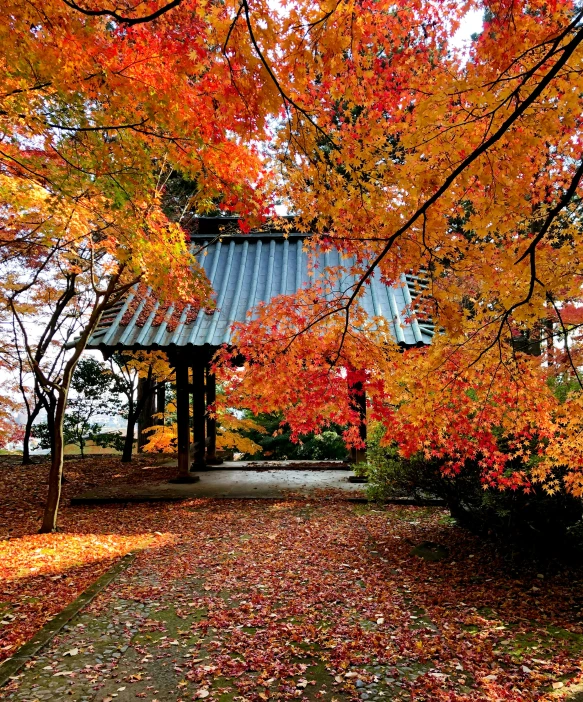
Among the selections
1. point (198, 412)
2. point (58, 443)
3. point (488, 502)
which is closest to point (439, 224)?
point (488, 502)

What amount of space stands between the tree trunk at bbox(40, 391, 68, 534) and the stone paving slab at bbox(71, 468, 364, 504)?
218 centimetres

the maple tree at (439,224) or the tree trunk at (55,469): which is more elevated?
the maple tree at (439,224)

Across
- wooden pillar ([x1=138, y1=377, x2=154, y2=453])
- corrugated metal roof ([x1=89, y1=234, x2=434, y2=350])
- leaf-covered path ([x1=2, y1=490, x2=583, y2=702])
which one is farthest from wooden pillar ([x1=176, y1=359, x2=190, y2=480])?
wooden pillar ([x1=138, y1=377, x2=154, y2=453])

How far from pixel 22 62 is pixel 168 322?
5470 millimetres

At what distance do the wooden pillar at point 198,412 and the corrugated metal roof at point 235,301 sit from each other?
121cm

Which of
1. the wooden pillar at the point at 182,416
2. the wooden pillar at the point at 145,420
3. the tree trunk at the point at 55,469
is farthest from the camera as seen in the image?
the wooden pillar at the point at 145,420

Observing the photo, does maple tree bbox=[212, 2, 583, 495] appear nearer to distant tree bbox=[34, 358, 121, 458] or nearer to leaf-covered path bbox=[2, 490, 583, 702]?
leaf-covered path bbox=[2, 490, 583, 702]

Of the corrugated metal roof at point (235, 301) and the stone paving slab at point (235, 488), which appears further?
the stone paving slab at point (235, 488)

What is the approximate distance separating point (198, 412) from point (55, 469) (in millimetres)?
A: 4589

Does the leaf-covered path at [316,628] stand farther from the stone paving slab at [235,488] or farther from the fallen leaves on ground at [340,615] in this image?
the stone paving slab at [235,488]

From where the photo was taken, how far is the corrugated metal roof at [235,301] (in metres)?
8.23

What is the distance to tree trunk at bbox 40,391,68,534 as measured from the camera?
5.93m

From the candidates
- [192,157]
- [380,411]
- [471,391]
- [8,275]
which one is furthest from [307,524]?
[8,275]

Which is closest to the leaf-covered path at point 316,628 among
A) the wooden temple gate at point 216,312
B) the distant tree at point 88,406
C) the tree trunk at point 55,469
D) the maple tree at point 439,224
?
the maple tree at point 439,224
